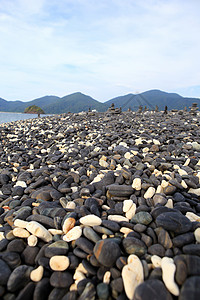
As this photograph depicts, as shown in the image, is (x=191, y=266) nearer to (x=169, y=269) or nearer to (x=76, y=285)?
(x=169, y=269)

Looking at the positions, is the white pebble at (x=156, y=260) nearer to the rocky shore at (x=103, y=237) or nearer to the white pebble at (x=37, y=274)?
the rocky shore at (x=103, y=237)

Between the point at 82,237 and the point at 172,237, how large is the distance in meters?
0.85

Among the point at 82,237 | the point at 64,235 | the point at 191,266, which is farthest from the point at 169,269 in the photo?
the point at 64,235

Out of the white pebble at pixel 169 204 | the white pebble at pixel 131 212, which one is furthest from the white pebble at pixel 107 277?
the white pebble at pixel 169 204

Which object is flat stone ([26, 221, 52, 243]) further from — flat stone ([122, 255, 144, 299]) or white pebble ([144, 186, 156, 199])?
white pebble ([144, 186, 156, 199])

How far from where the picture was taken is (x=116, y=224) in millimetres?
1928

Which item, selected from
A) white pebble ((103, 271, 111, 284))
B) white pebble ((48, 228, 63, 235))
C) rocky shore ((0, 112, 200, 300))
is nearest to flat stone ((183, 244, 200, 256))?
rocky shore ((0, 112, 200, 300))

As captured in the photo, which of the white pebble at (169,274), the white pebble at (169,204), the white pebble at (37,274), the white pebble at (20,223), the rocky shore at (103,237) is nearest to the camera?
the white pebble at (169,274)

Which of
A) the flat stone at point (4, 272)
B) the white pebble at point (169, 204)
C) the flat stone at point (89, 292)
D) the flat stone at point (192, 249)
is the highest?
the white pebble at point (169, 204)

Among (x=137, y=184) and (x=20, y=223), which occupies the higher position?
(x=137, y=184)

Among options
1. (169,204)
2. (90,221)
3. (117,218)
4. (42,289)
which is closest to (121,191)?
(117,218)

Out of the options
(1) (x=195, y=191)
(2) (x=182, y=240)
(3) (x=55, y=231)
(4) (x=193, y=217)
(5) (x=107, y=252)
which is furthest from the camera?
(1) (x=195, y=191)

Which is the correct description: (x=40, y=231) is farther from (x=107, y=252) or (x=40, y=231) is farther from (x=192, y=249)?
(x=192, y=249)

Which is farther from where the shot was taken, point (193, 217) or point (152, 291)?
point (193, 217)
